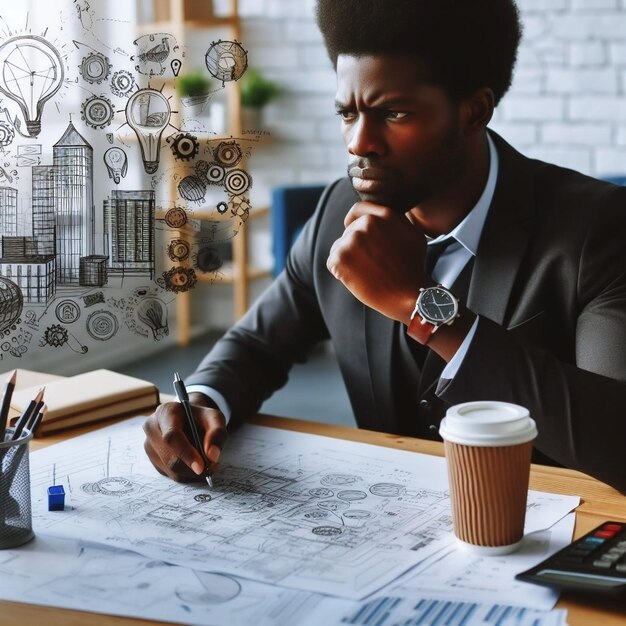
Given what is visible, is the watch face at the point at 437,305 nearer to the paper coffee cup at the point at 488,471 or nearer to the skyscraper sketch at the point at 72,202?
the paper coffee cup at the point at 488,471

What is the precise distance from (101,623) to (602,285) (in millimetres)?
758

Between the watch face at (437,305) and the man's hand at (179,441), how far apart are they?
267 millimetres

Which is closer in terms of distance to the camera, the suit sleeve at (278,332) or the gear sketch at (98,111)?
the gear sketch at (98,111)

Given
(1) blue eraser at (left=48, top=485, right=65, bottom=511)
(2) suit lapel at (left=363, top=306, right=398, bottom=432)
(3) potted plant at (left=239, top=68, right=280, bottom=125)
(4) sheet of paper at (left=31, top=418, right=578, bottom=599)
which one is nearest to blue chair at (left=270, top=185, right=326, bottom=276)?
(3) potted plant at (left=239, top=68, right=280, bottom=125)

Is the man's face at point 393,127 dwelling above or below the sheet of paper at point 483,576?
above

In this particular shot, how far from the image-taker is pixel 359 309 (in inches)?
53.9

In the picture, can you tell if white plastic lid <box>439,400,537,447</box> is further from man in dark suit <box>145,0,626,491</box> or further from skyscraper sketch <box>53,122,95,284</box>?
skyscraper sketch <box>53,122,95,284</box>

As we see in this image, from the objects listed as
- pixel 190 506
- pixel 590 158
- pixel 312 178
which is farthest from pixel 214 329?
pixel 190 506

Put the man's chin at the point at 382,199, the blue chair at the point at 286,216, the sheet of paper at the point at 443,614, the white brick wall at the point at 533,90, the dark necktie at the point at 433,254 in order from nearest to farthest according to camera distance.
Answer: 1. the sheet of paper at the point at 443,614
2. the man's chin at the point at 382,199
3. the dark necktie at the point at 433,254
4. the blue chair at the point at 286,216
5. the white brick wall at the point at 533,90

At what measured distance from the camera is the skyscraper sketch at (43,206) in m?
1.00

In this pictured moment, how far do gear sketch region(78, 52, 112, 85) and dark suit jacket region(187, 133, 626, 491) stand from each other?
1.44 ft

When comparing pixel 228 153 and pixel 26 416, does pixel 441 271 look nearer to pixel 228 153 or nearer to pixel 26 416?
pixel 228 153

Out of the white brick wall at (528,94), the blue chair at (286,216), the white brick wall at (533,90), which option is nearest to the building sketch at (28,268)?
the blue chair at (286,216)

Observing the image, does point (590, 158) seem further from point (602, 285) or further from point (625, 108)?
point (602, 285)
